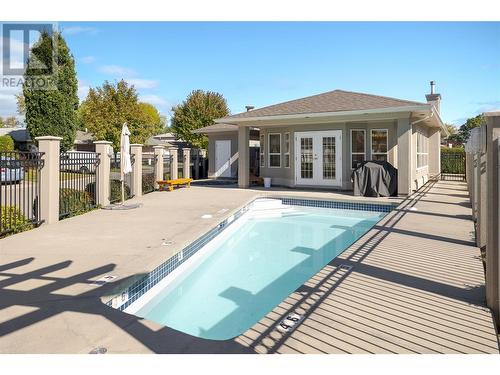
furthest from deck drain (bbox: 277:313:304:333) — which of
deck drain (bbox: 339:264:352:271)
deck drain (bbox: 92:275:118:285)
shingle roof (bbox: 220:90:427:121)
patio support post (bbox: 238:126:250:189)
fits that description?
patio support post (bbox: 238:126:250:189)

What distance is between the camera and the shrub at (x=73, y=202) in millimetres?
9078

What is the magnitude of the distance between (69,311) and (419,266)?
425 cm

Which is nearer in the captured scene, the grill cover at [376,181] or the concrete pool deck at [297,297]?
the concrete pool deck at [297,297]

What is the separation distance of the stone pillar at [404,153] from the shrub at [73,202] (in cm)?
993

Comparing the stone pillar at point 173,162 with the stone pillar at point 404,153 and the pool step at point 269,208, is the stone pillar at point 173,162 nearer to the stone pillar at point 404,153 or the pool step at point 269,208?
the pool step at point 269,208

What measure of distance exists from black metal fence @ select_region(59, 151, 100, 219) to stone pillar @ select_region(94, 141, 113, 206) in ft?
0.27

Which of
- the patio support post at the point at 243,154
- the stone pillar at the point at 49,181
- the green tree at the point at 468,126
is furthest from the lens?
the green tree at the point at 468,126

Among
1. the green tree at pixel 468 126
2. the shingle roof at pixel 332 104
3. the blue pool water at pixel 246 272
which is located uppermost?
the green tree at pixel 468 126

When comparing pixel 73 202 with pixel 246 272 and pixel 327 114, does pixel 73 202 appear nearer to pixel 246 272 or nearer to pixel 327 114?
pixel 246 272

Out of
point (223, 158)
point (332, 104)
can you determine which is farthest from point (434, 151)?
point (223, 158)

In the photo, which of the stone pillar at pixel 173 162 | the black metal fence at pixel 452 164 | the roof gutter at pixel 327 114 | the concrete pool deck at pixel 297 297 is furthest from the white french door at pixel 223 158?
the concrete pool deck at pixel 297 297

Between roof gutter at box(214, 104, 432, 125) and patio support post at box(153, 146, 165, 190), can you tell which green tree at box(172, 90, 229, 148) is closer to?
patio support post at box(153, 146, 165, 190)

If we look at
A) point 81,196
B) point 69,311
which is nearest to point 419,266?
point 69,311
